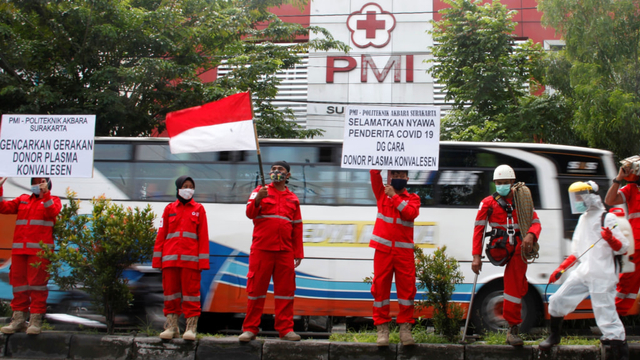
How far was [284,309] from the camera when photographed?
5.25m

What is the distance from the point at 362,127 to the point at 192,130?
1.87 meters

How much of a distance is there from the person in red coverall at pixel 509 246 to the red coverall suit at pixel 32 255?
4774 millimetres

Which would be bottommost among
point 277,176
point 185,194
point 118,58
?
point 185,194

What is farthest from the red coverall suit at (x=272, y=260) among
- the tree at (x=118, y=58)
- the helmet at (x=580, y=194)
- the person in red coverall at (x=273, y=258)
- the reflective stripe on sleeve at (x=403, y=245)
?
the tree at (x=118, y=58)

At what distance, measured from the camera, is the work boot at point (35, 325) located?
5.43m

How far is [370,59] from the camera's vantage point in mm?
19047

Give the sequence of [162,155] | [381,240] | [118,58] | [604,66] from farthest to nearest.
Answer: [604,66]
[118,58]
[162,155]
[381,240]

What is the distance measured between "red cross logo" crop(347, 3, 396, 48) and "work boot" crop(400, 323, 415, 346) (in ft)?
50.8

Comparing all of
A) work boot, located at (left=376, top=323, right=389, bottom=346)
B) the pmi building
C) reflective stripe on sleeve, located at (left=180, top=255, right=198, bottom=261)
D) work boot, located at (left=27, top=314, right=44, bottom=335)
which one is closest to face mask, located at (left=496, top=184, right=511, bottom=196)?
work boot, located at (left=376, top=323, right=389, bottom=346)

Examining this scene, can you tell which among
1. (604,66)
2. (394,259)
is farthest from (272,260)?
(604,66)

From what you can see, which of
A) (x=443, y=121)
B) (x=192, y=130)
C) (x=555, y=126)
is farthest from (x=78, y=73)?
(x=555, y=126)

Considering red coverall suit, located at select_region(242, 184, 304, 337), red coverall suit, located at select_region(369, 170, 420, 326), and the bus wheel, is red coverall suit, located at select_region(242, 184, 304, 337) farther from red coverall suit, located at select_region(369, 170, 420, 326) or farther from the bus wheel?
the bus wheel

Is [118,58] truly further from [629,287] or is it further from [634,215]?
[629,287]

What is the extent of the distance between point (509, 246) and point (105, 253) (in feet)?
14.0
